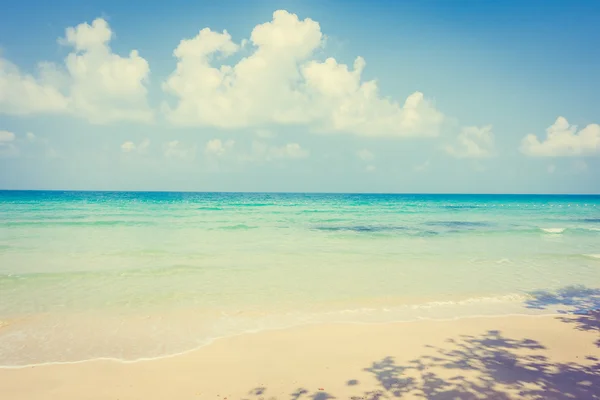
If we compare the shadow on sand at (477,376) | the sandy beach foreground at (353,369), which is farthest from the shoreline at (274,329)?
the shadow on sand at (477,376)

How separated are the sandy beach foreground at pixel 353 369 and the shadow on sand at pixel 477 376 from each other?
16mm

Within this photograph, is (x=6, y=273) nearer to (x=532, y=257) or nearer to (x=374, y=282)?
(x=374, y=282)

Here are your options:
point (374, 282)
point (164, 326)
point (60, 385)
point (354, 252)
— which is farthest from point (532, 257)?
point (60, 385)

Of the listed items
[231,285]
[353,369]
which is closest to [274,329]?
[353,369]

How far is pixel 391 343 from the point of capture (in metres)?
7.05

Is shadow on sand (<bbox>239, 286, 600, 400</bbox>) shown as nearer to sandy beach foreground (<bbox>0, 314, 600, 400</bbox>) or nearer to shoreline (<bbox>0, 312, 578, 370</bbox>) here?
sandy beach foreground (<bbox>0, 314, 600, 400</bbox>)

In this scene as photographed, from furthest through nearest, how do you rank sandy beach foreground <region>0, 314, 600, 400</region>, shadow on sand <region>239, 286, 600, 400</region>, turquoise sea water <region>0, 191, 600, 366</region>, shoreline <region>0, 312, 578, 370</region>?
turquoise sea water <region>0, 191, 600, 366</region> < shoreline <region>0, 312, 578, 370</region> < sandy beach foreground <region>0, 314, 600, 400</region> < shadow on sand <region>239, 286, 600, 400</region>

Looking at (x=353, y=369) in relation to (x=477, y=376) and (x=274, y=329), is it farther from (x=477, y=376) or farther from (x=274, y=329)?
(x=274, y=329)

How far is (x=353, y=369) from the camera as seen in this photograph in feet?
19.6

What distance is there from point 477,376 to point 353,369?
1956 mm

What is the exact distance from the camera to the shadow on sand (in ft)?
16.8

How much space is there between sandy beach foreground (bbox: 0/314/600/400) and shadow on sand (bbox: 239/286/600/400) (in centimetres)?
2

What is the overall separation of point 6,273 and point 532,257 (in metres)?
22.5

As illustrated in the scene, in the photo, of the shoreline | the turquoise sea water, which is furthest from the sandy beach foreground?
the turquoise sea water
